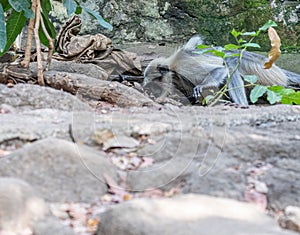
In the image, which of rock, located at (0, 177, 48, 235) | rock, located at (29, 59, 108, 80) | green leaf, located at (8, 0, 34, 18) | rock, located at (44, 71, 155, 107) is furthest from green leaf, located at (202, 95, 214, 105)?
rock, located at (0, 177, 48, 235)

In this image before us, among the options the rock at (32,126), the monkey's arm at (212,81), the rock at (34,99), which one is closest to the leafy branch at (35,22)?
the rock at (34,99)

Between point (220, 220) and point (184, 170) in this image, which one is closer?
point (220, 220)

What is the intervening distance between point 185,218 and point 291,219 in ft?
0.80

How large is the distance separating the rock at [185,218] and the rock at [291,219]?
0.02 m

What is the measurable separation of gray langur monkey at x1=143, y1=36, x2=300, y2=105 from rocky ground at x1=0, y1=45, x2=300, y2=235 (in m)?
1.97

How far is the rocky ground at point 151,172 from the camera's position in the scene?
3.19 ft

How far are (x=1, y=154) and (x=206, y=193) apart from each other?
59 centimetres

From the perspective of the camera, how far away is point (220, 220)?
3.17 ft

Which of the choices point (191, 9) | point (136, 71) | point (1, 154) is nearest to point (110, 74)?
point (136, 71)

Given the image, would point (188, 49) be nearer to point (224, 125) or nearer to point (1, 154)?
point (224, 125)

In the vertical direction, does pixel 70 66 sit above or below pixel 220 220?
below

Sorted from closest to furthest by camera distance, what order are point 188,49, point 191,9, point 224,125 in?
point 224,125, point 188,49, point 191,9

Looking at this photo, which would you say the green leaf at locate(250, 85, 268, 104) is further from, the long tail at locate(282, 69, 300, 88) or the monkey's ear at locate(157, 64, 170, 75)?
the long tail at locate(282, 69, 300, 88)

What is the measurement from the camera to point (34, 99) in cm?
185
